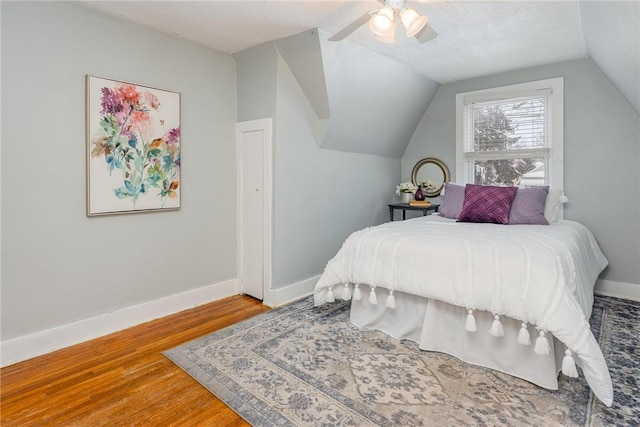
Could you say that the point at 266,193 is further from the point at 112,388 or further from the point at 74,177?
the point at 112,388

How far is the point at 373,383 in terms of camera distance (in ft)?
6.61

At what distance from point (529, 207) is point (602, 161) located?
1023mm

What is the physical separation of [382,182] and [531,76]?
6.50 ft

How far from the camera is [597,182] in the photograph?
3545 mm

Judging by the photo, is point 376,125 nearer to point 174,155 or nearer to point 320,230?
point 320,230

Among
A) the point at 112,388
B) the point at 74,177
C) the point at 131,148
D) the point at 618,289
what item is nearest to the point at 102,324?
the point at 112,388

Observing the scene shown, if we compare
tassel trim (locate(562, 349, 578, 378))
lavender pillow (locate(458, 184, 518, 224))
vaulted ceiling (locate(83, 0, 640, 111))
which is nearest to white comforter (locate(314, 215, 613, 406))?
tassel trim (locate(562, 349, 578, 378))

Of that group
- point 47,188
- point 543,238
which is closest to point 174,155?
point 47,188

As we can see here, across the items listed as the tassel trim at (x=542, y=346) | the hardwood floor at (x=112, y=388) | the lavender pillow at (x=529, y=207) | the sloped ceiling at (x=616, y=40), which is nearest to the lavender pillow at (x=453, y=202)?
the lavender pillow at (x=529, y=207)

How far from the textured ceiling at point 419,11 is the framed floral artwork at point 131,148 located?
1.86ft

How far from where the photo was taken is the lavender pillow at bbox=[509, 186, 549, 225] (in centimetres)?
320

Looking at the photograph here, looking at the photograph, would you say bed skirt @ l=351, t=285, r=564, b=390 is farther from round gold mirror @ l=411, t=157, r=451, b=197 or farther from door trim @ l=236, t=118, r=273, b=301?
round gold mirror @ l=411, t=157, r=451, b=197

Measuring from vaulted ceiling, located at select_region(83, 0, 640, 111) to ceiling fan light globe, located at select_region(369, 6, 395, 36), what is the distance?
31 cm

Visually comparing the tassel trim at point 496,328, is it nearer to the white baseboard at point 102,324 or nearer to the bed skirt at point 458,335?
the bed skirt at point 458,335
